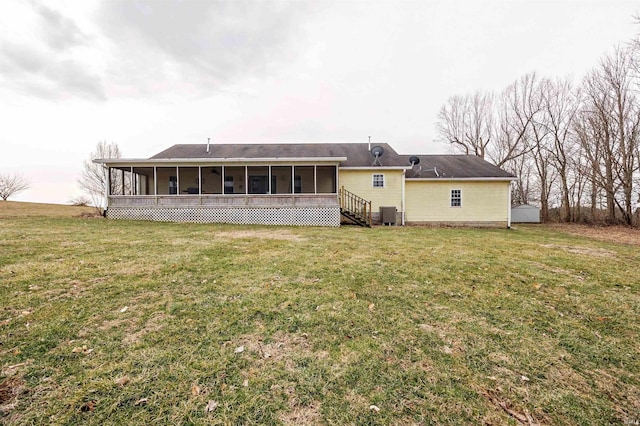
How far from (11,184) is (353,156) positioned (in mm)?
44905

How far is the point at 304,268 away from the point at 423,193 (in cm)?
1277

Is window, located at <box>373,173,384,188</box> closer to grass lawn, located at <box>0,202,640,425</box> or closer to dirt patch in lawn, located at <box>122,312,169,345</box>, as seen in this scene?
grass lawn, located at <box>0,202,640,425</box>

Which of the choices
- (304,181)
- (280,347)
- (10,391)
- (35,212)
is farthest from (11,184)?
(280,347)

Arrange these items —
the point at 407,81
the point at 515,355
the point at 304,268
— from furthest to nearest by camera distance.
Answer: the point at 407,81 → the point at 304,268 → the point at 515,355

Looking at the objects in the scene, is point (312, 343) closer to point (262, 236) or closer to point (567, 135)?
point (262, 236)

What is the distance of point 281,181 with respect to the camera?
17.2 metres

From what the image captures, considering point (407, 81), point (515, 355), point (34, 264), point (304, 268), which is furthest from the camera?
point (407, 81)

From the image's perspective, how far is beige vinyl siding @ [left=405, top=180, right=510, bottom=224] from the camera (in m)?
16.3

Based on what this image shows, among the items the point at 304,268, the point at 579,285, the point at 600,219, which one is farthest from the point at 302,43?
the point at 600,219

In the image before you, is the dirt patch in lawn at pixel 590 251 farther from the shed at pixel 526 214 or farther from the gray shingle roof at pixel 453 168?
the shed at pixel 526 214

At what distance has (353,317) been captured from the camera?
3.58 metres

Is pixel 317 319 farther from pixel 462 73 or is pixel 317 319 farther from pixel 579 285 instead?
pixel 462 73

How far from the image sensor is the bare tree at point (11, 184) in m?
33.5

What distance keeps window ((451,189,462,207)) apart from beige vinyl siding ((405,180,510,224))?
0.14m
